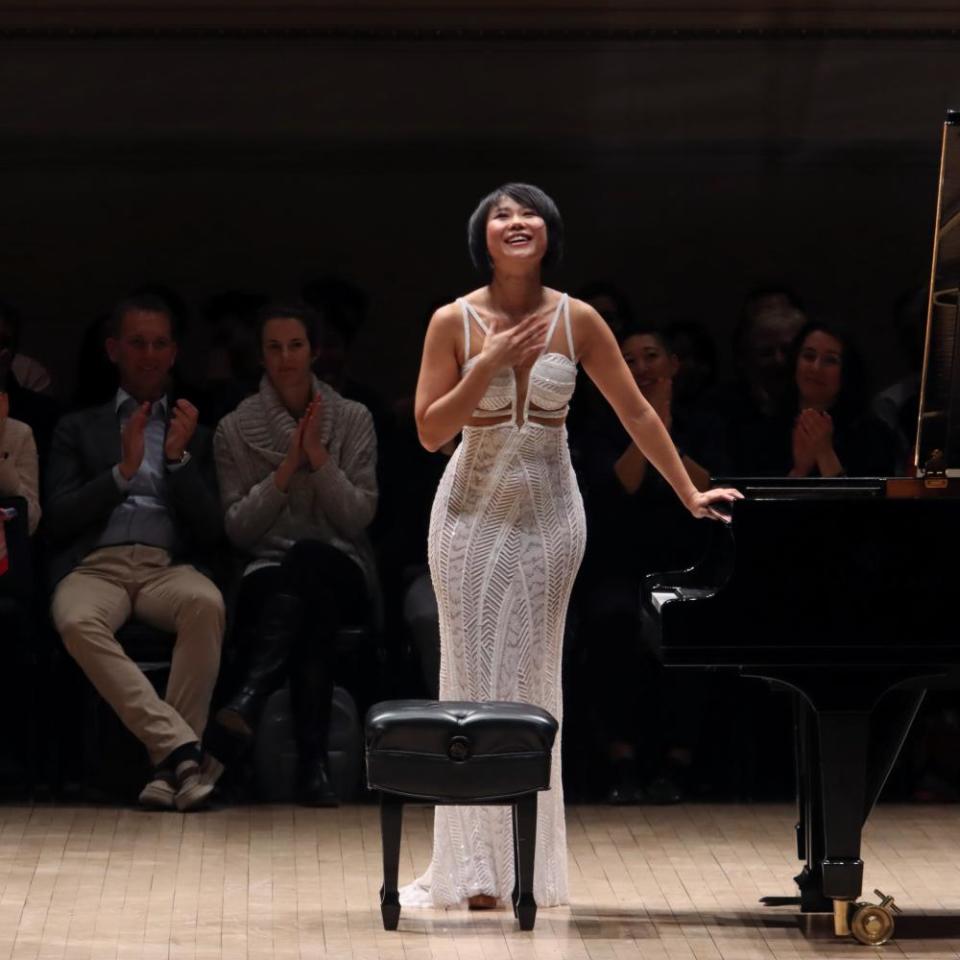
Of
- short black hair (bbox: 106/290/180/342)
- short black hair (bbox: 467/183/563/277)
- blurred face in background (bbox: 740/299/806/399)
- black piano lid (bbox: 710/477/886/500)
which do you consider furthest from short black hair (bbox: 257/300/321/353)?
black piano lid (bbox: 710/477/886/500)

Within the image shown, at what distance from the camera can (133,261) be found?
7.57 metres

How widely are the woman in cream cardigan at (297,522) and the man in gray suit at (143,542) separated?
12 centimetres

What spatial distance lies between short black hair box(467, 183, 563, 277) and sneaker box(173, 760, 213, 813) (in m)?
2.10

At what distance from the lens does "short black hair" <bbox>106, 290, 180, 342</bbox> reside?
693 cm

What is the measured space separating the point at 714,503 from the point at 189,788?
2.23m

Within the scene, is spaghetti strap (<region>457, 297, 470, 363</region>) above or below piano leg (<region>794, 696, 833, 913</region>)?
above

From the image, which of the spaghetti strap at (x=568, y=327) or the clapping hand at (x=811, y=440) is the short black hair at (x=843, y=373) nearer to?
the clapping hand at (x=811, y=440)

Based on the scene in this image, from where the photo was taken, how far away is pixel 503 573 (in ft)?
16.9

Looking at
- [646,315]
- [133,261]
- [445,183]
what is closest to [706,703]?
[646,315]

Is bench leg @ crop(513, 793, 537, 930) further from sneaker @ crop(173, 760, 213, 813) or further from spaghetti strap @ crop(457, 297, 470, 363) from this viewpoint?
sneaker @ crop(173, 760, 213, 813)

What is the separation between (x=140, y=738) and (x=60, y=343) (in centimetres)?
160

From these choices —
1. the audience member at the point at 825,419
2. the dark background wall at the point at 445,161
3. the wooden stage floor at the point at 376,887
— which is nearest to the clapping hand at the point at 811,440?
the audience member at the point at 825,419

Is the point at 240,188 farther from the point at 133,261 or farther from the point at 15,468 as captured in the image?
the point at 15,468

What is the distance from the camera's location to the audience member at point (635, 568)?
680 centimetres
